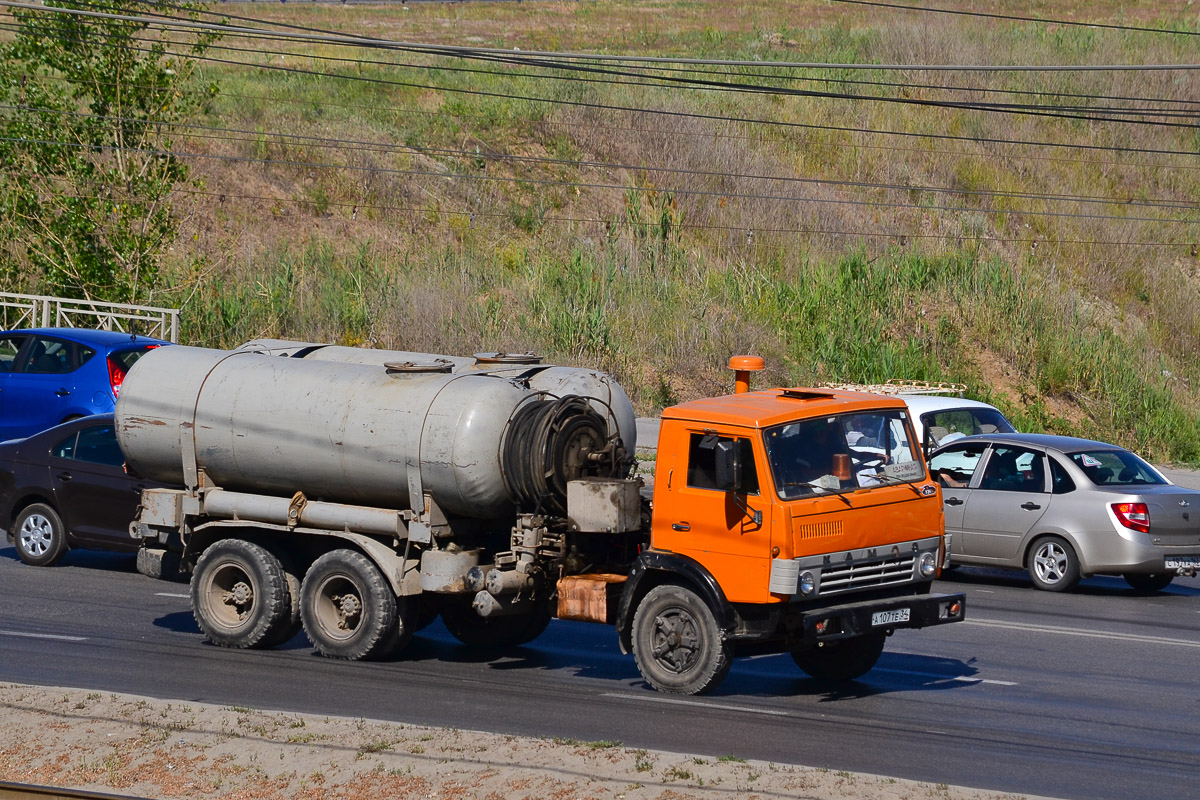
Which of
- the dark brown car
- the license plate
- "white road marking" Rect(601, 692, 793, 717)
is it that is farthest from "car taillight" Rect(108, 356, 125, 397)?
the license plate

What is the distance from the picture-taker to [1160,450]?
27766mm

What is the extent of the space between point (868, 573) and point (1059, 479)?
5852 mm

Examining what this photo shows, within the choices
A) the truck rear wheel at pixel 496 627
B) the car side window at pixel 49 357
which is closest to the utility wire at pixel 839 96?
the car side window at pixel 49 357

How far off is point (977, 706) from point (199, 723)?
520 centimetres

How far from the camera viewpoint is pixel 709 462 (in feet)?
31.4

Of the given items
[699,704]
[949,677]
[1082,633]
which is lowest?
[699,704]

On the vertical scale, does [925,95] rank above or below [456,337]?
above

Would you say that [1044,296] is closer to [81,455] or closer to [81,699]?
[81,455]

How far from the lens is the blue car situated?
60.5 ft

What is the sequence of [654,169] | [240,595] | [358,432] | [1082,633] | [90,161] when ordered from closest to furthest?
1. [358,432]
2. [240,595]
3. [1082,633]
4. [90,161]
5. [654,169]

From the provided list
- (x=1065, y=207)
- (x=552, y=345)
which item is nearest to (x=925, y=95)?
(x=1065, y=207)

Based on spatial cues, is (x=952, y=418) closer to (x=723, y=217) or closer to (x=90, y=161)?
(x=90, y=161)

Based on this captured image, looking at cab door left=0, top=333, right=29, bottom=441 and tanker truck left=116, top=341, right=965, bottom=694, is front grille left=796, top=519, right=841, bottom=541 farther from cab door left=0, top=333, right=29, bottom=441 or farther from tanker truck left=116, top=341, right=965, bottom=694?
cab door left=0, top=333, right=29, bottom=441

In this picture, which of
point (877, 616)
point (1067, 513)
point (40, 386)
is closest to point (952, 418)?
point (1067, 513)
